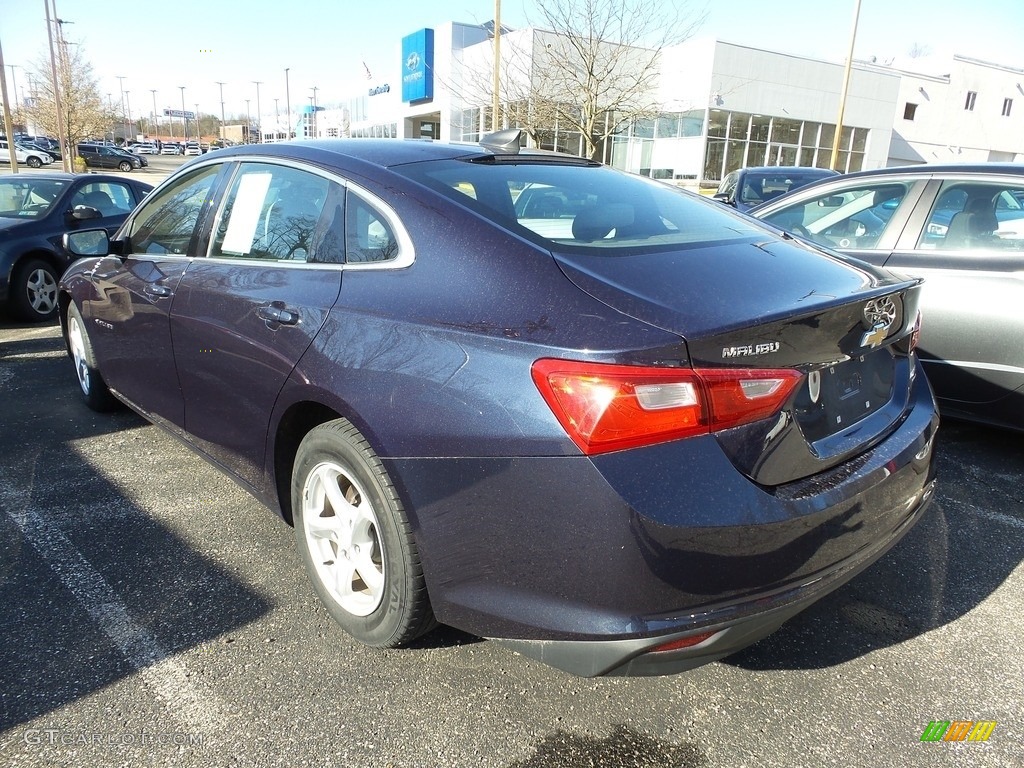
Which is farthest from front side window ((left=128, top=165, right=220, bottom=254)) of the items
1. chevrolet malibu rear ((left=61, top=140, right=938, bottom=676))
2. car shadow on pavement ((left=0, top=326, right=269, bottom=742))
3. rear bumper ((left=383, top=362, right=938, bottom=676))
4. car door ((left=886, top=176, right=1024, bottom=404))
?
car door ((left=886, top=176, right=1024, bottom=404))

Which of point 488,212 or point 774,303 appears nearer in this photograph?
point 774,303

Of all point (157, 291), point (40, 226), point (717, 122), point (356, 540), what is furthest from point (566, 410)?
point (717, 122)

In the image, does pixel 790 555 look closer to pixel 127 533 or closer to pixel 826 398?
pixel 826 398

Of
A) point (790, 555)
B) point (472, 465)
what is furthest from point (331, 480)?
point (790, 555)

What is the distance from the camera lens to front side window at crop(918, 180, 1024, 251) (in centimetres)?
386

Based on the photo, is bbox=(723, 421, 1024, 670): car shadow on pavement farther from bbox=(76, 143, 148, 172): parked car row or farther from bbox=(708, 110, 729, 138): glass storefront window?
bbox=(76, 143, 148, 172): parked car row

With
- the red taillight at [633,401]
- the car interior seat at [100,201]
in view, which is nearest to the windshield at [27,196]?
the car interior seat at [100,201]

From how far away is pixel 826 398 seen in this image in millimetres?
1978

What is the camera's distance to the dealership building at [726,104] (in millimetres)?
28453

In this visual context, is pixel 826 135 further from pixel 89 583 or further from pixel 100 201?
pixel 89 583

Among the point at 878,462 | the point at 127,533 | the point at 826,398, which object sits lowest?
the point at 127,533

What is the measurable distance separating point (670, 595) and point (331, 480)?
1.17 metres

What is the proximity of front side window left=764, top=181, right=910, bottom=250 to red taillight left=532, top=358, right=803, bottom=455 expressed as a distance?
2885mm

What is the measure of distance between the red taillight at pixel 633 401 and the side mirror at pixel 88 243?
3.17 meters
